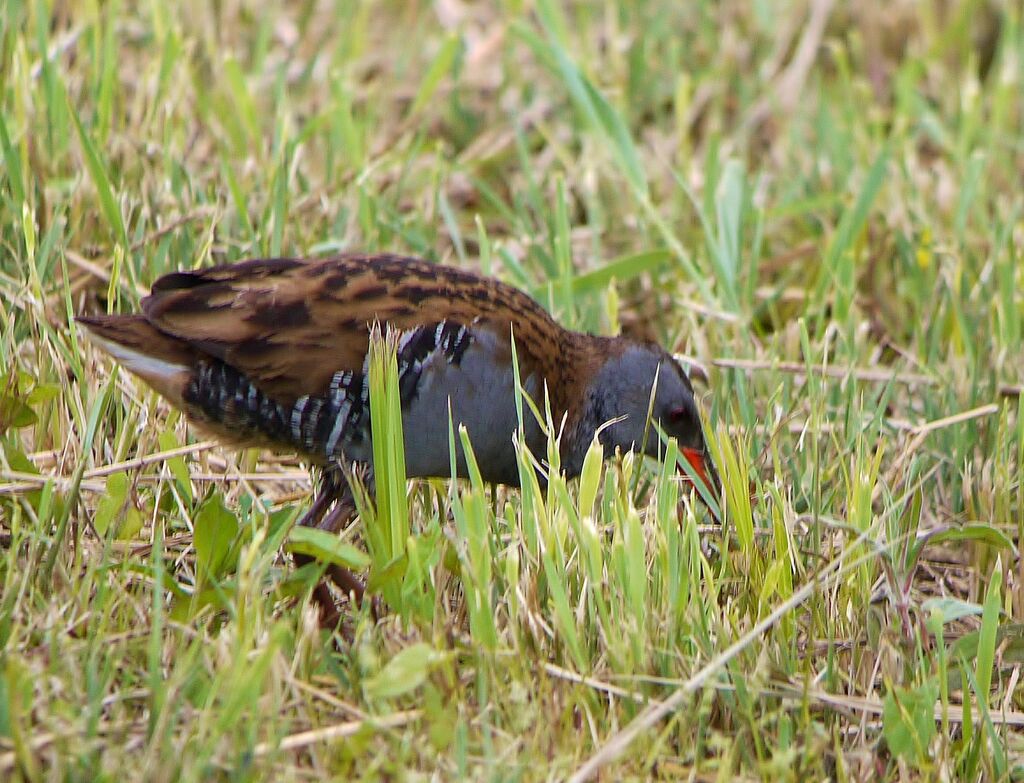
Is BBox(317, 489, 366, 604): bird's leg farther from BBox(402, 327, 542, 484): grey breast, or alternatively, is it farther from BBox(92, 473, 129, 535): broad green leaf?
BBox(92, 473, 129, 535): broad green leaf

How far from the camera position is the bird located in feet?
10.7

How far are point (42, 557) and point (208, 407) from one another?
52 centimetres

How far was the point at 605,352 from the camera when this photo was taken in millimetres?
3668

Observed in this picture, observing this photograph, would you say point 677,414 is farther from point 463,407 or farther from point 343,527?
point 343,527

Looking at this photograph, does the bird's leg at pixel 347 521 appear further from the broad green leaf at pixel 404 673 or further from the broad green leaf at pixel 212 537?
the broad green leaf at pixel 404 673

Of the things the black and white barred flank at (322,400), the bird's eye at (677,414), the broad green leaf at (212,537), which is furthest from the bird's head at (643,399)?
the broad green leaf at (212,537)

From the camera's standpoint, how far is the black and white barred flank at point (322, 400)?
325 centimetres

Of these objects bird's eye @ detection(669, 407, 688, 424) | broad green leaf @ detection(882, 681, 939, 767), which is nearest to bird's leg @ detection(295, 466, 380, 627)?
bird's eye @ detection(669, 407, 688, 424)

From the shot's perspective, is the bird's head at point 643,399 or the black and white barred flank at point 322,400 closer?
the black and white barred flank at point 322,400

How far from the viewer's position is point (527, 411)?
3428mm

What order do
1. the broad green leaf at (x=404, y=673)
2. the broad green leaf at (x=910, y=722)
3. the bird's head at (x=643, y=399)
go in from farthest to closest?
1. the bird's head at (x=643, y=399)
2. the broad green leaf at (x=910, y=722)
3. the broad green leaf at (x=404, y=673)

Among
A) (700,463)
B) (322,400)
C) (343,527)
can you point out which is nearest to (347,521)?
(343,527)

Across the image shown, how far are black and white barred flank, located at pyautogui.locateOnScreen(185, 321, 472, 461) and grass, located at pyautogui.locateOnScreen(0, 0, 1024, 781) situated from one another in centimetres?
16

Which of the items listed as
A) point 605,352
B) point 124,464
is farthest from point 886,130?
point 124,464
